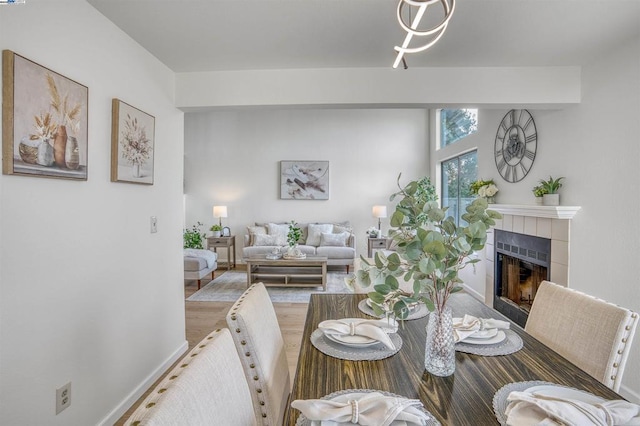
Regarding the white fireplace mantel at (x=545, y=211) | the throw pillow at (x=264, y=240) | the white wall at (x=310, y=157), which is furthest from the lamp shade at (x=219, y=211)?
the white fireplace mantel at (x=545, y=211)

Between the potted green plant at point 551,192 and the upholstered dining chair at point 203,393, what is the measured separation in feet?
9.27

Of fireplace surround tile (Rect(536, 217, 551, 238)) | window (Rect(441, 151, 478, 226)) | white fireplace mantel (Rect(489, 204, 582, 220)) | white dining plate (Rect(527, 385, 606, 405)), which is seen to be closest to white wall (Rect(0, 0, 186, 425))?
white dining plate (Rect(527, 385, 606, 405))

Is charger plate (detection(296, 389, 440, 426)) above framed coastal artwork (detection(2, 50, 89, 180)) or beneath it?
beneath

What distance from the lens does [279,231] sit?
5.90 metres

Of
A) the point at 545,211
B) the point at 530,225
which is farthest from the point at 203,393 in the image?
the point at 530,225

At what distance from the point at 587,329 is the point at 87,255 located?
2241 mm

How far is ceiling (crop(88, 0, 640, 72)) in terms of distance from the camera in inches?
65.6

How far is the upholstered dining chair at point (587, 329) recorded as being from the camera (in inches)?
42.8

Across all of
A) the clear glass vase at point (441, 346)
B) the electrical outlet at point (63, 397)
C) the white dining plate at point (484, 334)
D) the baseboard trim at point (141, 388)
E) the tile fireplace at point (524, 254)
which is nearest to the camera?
the clear glass vase at point (441, 346)

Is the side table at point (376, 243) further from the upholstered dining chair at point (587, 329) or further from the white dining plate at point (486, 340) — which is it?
the white dining plate at point (486, 340)

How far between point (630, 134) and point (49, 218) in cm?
325

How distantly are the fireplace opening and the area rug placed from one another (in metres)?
1.87

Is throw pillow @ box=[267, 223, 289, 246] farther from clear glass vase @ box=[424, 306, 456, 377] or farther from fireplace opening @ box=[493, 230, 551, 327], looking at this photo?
clear glass vase @ box=[424, 306, 456, 377]

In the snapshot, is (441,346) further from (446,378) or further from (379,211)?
(379,211)
